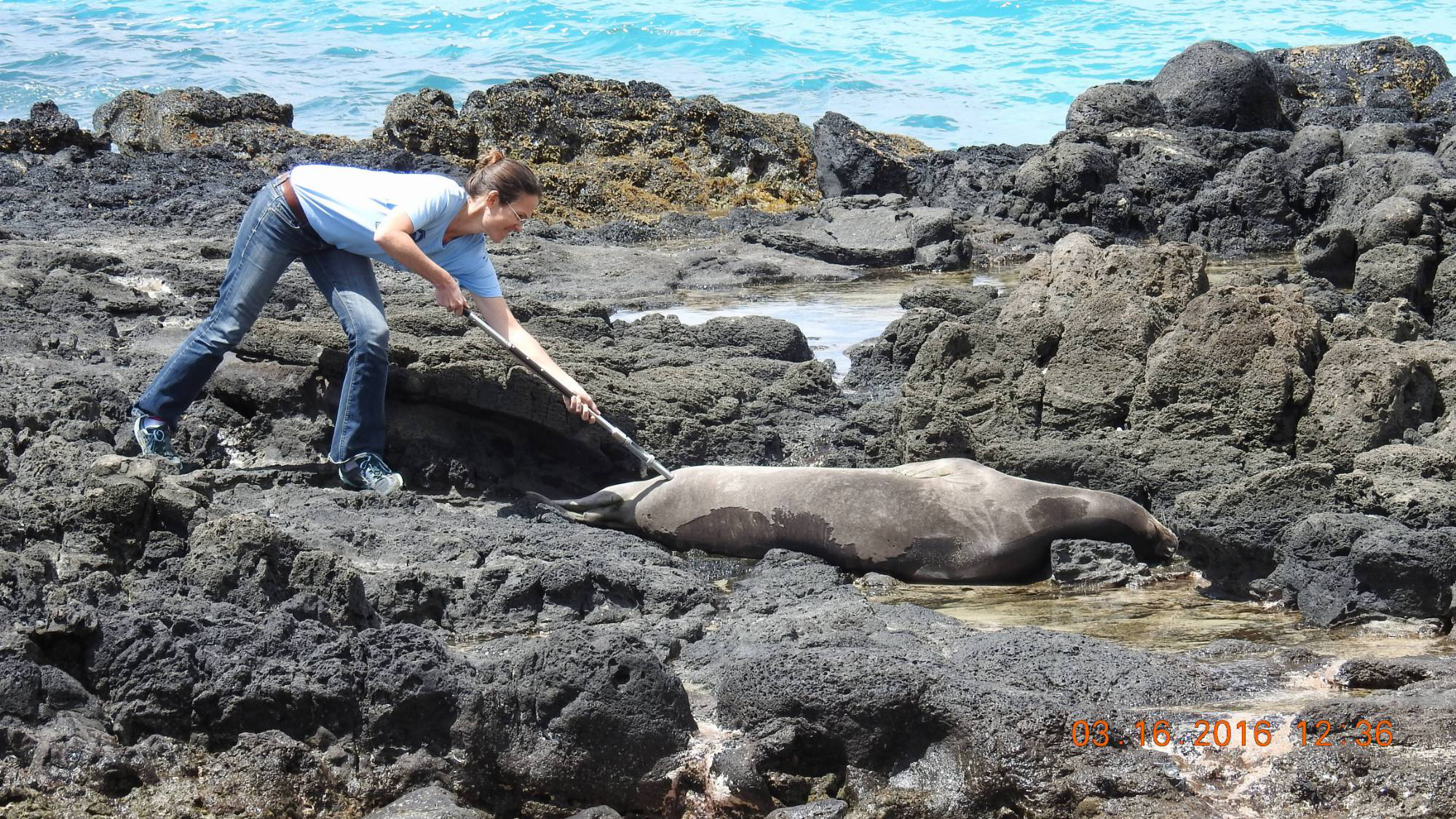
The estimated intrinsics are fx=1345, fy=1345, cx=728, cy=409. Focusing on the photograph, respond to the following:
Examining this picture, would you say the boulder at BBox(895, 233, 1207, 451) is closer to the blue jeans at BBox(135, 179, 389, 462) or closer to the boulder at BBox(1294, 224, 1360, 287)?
the blue jeans at BBox(135, 179, 389, 462)

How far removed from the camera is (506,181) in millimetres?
5887

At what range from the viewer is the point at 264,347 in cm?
717

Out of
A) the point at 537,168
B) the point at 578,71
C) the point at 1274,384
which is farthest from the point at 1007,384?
the point at 578,71

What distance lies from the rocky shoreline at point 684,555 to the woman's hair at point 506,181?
1160mm

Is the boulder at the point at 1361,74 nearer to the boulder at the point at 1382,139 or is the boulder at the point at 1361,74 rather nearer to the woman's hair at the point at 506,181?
the boulder at the point at 1382,139

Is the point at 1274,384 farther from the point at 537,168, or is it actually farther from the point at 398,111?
the point at 398,111

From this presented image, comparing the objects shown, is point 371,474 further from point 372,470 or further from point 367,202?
point 367,202

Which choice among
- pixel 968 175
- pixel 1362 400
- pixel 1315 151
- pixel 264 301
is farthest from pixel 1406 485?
pixel 968 175

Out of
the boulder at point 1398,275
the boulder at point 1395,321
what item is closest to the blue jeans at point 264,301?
the boulder at point 1395,321

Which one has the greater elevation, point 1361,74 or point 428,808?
point 1361,74

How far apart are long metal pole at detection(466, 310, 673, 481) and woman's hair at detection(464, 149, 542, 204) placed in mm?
560

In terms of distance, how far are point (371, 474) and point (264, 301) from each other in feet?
3.06

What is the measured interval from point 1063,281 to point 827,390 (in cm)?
173

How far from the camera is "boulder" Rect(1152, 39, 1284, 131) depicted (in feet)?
68.3
